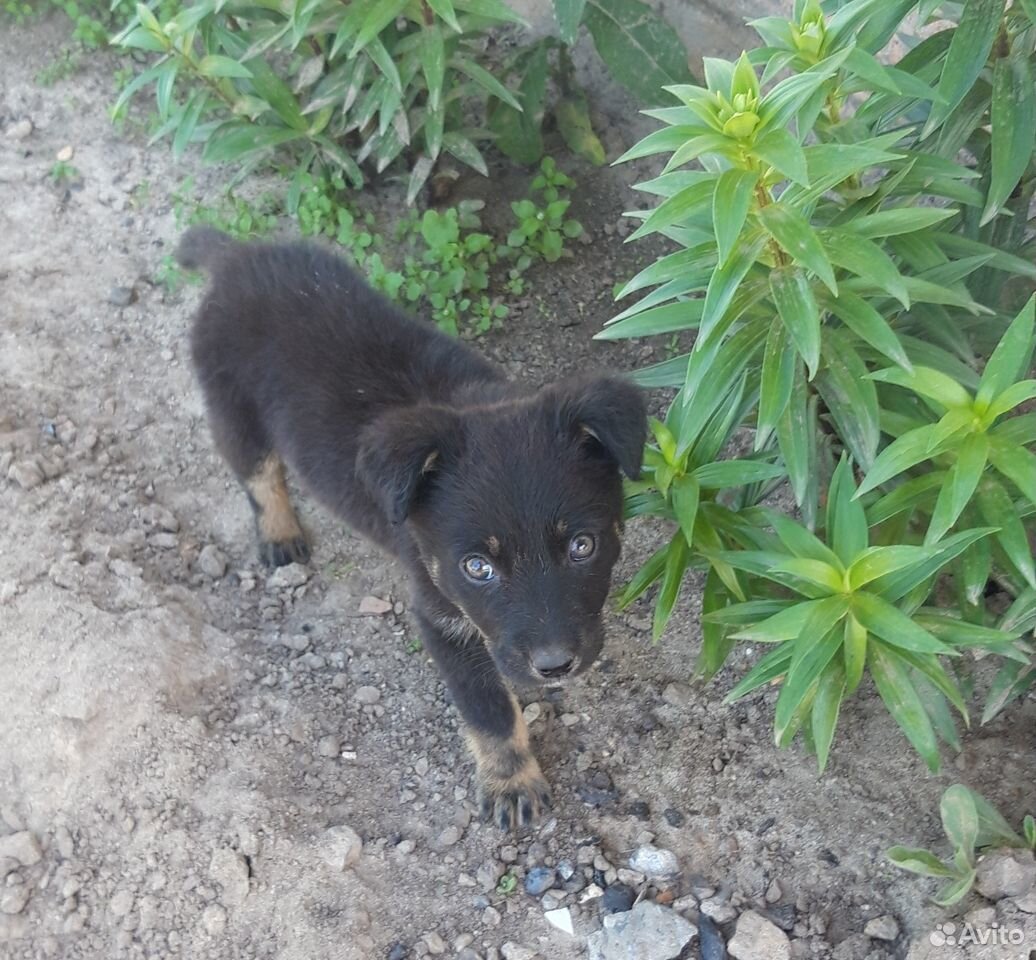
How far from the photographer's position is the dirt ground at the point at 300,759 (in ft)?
11.5

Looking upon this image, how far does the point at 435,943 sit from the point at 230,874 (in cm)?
71

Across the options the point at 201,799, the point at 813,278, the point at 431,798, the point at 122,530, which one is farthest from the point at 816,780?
the point at 122,530

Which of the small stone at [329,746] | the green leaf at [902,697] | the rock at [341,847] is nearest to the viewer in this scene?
the green leaf at [902,697]

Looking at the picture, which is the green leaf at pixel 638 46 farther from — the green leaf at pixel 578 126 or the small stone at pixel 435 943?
the small stone at pixel 435 943

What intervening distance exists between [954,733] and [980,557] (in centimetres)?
57

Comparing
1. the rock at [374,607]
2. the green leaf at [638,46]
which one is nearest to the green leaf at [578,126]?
the green leaf at [638,46]

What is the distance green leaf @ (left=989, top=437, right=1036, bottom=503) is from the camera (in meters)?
2.51

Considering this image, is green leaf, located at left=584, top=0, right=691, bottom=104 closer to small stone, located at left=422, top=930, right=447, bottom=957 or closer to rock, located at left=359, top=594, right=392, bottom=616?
rock, located at left=359, top=594, right=392, bottom=616

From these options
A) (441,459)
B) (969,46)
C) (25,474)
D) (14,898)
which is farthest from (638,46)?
(14,898)

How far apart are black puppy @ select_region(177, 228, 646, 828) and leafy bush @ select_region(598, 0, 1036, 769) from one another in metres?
0.28

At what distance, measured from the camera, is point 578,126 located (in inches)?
213

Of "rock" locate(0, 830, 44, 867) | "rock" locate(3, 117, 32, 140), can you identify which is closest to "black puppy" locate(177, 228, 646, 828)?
"rock" locate(0, 830, 44, 867)

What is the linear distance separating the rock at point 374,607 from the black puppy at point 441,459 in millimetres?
420

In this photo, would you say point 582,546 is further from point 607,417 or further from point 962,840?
point 962,840
